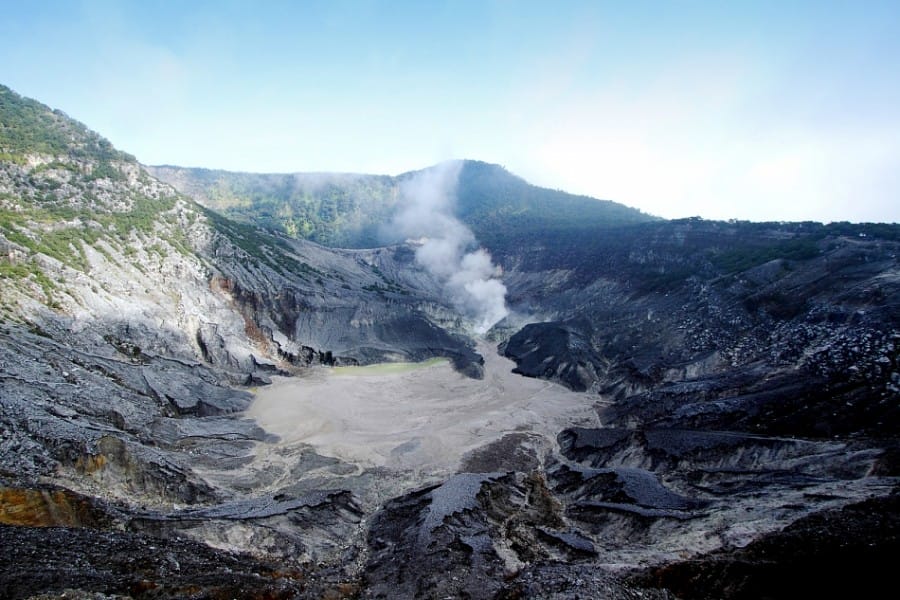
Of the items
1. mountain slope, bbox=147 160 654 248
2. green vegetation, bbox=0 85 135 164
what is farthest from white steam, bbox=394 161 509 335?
green vegetation, bbox=0 85 135 164

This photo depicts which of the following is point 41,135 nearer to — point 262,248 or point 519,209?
point 262,248

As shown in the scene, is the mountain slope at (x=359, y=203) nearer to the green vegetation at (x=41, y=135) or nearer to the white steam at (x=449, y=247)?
the white steam at (x=449, y=247)

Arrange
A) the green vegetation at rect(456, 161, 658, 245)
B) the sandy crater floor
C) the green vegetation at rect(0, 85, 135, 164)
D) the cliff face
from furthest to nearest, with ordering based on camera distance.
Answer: the green vegetation at rect(456, 161, 658, 245), the green vegetation at rect(0, 85, 135, 164), the sandy crater floor, the cliff face

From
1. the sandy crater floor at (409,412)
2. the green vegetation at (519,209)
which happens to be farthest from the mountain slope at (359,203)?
the sandy crater floor at (409,412)

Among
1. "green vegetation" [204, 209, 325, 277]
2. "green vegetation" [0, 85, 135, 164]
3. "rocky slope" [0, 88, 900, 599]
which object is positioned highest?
"green vegetation" [0, 85, 135, 164]

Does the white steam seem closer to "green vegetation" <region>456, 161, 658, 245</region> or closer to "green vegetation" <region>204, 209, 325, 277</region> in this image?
"green vegetation" <region>456, 161, 658, 245</region>

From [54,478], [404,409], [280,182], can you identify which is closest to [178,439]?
[54,478]
